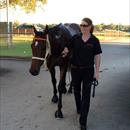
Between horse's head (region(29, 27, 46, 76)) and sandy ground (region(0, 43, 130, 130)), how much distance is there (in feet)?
3.20

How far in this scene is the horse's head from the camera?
8.30m

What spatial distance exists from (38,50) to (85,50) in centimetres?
123

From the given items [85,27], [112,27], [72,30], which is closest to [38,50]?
[85,27]

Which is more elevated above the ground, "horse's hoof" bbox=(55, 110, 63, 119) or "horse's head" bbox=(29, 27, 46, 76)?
"horse's head" bbox=(29, 27, 46, 76)

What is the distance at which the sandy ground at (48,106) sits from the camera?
26.0ft

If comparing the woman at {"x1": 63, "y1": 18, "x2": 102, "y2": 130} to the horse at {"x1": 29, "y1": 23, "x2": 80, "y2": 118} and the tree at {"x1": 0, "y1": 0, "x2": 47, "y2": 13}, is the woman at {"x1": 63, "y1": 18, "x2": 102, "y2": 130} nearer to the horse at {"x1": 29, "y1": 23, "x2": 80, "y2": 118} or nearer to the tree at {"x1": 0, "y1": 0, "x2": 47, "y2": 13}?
the horse at {"x1": 29, "y1": 23, "x2": 80, "y2": 118}

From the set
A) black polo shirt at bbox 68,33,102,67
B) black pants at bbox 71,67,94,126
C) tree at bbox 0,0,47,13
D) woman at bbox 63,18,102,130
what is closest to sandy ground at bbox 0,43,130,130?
black pants at bbox 71,67,94,126

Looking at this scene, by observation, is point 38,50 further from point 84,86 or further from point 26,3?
point 26,3

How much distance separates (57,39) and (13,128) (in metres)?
2.25

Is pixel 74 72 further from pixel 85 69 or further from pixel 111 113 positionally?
pixel 111 113

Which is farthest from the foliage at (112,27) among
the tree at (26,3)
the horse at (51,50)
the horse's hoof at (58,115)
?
the horse's hoof at (58,115)

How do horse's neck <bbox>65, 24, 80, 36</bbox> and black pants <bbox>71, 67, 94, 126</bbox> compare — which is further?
horse's neck <bbox>65, 24, 80, 36</bbox>

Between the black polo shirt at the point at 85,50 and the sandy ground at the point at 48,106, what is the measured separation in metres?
1.22

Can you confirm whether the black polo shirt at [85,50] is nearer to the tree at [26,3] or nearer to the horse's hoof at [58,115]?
the horse's hoof at [58,115]
